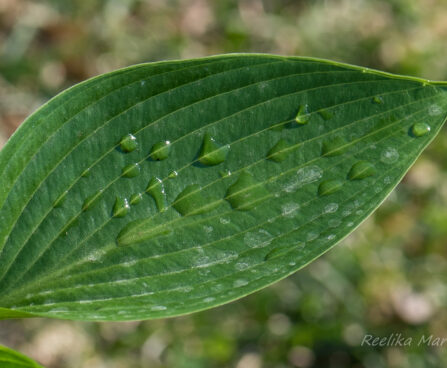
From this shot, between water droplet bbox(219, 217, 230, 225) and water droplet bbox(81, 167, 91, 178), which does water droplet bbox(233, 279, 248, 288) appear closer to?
water droplet bbox(219, 217, 230, 225)

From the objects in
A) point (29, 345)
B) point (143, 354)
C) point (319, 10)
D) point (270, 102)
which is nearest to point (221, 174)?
point (270, 102)

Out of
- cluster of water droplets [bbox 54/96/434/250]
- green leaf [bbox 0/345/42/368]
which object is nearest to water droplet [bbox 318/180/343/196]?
cluster of water droplets [bbox 54/96/434/250]

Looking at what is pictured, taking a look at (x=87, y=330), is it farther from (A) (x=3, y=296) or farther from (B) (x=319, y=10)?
(B) (x=319, y=10)

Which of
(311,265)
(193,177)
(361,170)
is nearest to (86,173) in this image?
(193,177)

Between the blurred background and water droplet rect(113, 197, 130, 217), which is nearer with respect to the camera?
water droplet rect(113, 197, 130, 217)

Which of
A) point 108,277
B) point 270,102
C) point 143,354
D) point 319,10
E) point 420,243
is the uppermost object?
point 319,10

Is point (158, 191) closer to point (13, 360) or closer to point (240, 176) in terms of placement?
point (240, 176)
